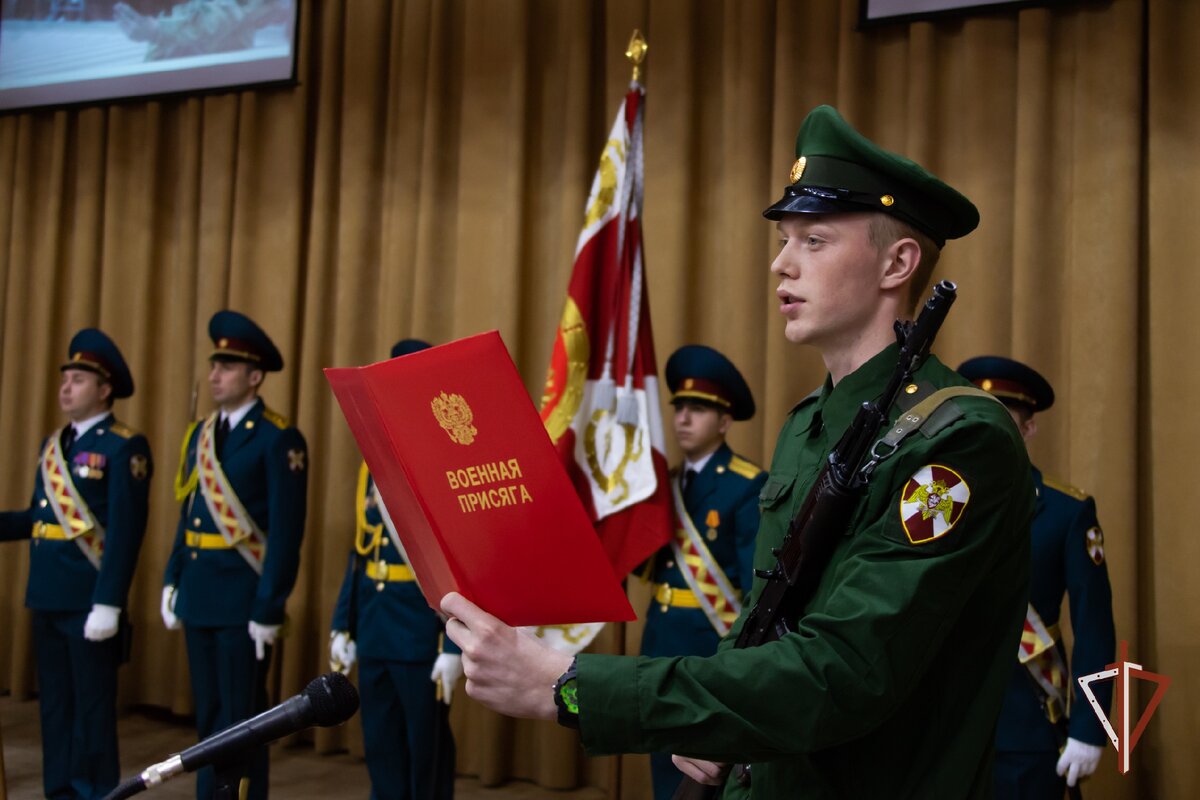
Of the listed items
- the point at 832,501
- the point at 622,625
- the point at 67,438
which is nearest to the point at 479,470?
the point at 832,501

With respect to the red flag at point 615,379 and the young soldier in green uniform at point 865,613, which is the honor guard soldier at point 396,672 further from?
the young soldier in green uniform at point 865,613

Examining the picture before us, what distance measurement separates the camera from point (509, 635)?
3.43ft

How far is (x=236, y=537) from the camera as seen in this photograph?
3.56 m

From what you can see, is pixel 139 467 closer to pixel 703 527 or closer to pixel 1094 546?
pixel 703 527

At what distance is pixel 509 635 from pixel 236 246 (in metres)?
4.18

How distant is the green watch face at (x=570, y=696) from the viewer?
0.99 meters

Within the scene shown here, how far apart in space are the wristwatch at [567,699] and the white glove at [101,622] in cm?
300

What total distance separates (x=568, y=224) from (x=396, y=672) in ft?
5.68

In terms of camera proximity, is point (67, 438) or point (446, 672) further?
point (67, 438)

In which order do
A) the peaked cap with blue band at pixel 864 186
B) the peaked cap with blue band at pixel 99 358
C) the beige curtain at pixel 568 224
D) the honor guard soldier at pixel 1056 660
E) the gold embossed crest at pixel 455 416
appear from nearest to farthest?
the gold embossed crest at pixel 455 416, the peaked cap with blue band at pixel 864 186, the honor guard soldier at pixel 1056 660, the beige curtain at pixel 568 224, the peaked cap with blue band at pixel 99 358

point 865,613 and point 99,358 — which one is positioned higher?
point 99,358

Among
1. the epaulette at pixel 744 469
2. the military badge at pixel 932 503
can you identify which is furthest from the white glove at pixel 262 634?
the military badge at pixel 932 503

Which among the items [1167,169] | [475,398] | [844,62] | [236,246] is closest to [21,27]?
[236,246]

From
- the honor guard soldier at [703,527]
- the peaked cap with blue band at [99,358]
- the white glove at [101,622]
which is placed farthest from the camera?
the peaked cap with blue band at [99,358]
